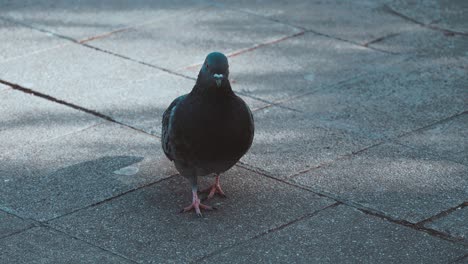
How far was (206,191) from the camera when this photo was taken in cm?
599

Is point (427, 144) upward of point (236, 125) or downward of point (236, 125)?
downward

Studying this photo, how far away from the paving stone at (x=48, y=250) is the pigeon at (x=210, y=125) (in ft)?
2.49

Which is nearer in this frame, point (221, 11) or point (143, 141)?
point (143, 141)

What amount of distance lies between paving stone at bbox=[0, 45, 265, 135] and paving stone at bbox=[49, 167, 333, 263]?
0.98 meters

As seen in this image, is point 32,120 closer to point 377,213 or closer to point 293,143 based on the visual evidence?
point 293,143

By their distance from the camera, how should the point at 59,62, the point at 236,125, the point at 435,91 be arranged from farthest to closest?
the point at 59,62 < the point at 435,91 < the point at 236,125

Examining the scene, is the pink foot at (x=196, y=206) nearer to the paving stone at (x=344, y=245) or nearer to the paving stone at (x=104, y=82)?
the paving stone at (x=344, y=245)

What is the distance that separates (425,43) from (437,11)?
932 mm

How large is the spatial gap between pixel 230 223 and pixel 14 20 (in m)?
4.23

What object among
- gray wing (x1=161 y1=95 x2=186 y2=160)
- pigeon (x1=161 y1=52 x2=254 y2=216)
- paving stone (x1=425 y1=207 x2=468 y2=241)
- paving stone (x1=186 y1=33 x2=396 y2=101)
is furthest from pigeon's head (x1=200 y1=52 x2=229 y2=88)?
paving stone (x1=186 y1=33 x2=396 y2=101)

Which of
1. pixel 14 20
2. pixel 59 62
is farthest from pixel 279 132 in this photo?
pixel 14 20

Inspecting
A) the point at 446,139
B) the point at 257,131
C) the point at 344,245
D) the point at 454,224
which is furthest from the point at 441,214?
the point at 257,131

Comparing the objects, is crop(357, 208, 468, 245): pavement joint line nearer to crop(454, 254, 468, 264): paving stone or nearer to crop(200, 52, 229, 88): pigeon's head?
crop(454, 254, 468, 264): paving stone

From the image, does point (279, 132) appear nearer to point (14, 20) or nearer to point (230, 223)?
point (230, 223)
